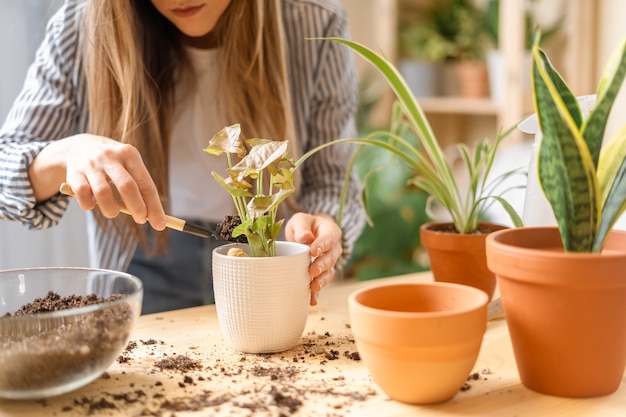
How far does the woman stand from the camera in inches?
52.1

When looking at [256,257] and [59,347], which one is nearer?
[59,347]

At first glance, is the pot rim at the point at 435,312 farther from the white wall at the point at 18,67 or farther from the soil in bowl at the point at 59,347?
the white wall at the point at 18,67

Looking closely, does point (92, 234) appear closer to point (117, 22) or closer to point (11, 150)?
point (11, 150)

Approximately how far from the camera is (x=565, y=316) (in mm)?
817

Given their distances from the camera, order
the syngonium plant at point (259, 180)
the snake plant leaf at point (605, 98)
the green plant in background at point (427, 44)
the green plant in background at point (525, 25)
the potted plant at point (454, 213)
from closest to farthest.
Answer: the snake plant leaf at point (605, 98) → the syngonium plant at point (259, 180) → the potted plant at point (454, 213) → the green plant in background at point (525, 25) → the green plant in background at point (427, 44)

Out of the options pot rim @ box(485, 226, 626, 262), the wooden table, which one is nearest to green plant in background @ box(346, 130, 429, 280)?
the wooden table

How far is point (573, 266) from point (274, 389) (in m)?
0.36

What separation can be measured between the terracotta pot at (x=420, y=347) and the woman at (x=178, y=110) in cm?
25

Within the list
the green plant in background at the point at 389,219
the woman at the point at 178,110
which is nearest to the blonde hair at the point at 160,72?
the woman at the point at 178,110

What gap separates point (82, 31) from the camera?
1443 millimetres

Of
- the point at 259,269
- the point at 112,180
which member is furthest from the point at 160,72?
the point at 259,269

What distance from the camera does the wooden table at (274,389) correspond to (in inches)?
32.2

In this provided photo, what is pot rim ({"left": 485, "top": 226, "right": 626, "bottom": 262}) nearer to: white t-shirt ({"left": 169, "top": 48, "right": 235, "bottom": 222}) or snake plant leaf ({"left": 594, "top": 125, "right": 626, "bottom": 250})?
snake plant leaf ({"left": 594, "top": 125, "right": 626, "bottom": 250})

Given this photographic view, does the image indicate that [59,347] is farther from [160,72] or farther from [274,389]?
[160,72]
